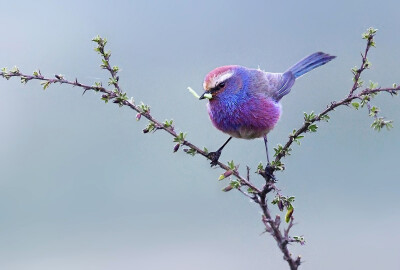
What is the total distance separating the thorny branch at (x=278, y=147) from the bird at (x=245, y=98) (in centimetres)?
40

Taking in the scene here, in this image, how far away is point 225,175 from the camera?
6.24 ft

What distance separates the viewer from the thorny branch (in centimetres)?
166

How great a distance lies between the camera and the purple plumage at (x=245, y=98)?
2508mm

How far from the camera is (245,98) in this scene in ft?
9.11

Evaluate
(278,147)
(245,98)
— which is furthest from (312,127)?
→ (245,98)

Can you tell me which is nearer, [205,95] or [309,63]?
[205,95]

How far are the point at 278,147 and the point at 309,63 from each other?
874 millimetres

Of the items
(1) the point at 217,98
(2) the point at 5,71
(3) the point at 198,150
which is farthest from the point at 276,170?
(2) the point at 5,71

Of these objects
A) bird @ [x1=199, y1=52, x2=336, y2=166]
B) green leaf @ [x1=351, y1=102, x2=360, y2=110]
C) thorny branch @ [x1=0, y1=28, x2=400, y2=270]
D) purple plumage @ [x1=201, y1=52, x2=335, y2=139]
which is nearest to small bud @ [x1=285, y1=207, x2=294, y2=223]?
thorny branch @ [x1=0, y1=28, x2=400, y2=270]

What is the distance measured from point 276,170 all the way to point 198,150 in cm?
31

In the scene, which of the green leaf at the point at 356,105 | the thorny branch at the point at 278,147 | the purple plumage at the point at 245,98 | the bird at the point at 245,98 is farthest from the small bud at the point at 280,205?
the purple plumage at the point at 245,98

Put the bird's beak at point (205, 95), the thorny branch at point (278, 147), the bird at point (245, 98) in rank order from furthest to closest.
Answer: the bird at point (245, 98), the bird's beak at point (205, 95), the thorny branch at point (278, 147)

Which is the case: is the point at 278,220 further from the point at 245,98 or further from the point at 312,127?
the point at 245,98

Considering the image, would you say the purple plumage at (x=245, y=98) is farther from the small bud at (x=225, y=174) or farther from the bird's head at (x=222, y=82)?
the small bud at (x=225, y=174)
